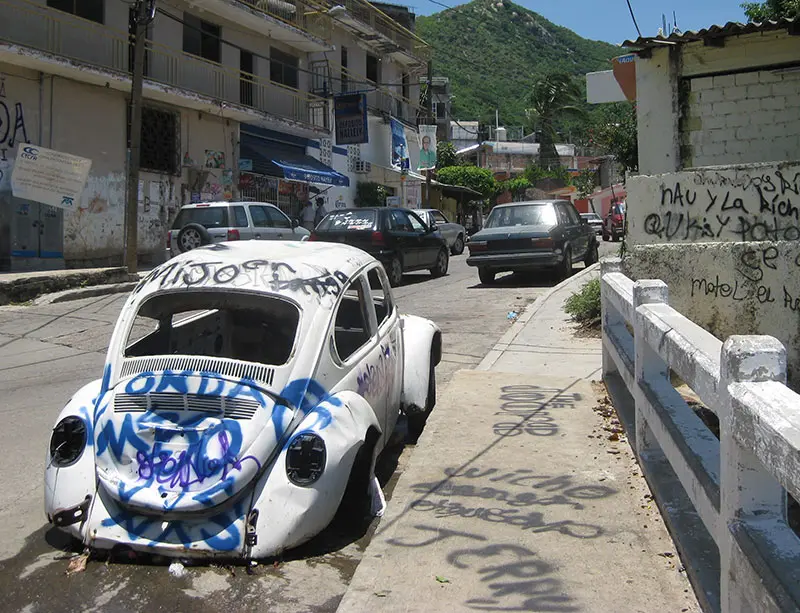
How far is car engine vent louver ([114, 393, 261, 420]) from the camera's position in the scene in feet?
12.1

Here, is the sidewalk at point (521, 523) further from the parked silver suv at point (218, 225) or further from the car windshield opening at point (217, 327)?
the parked silver suv at point (218, 225)

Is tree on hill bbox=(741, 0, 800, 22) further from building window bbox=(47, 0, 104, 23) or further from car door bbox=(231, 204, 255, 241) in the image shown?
building window bbox=(47, 0, 104, 23)

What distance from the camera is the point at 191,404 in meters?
3.72

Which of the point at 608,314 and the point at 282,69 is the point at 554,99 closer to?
the point at 282,69

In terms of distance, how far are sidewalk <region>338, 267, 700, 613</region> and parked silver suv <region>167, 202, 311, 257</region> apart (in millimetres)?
10052

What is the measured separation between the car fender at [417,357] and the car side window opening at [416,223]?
9.44 m

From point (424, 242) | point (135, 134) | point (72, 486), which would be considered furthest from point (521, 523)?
point (135, 134)

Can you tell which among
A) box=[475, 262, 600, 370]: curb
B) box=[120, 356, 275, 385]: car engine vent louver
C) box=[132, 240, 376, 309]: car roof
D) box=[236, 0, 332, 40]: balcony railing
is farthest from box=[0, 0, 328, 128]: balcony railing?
box=[120, 356, 275, 385]: car engine vent louver

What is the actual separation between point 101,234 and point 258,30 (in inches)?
393

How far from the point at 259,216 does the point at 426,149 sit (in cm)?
2375

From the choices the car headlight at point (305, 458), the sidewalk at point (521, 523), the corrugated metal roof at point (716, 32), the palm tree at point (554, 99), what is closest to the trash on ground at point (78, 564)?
the car headlight at point (305, 458)

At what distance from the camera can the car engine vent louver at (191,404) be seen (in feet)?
12.1

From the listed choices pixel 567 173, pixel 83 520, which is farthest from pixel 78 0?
pixel 567 173

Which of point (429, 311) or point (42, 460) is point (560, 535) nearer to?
point (42, 460)
